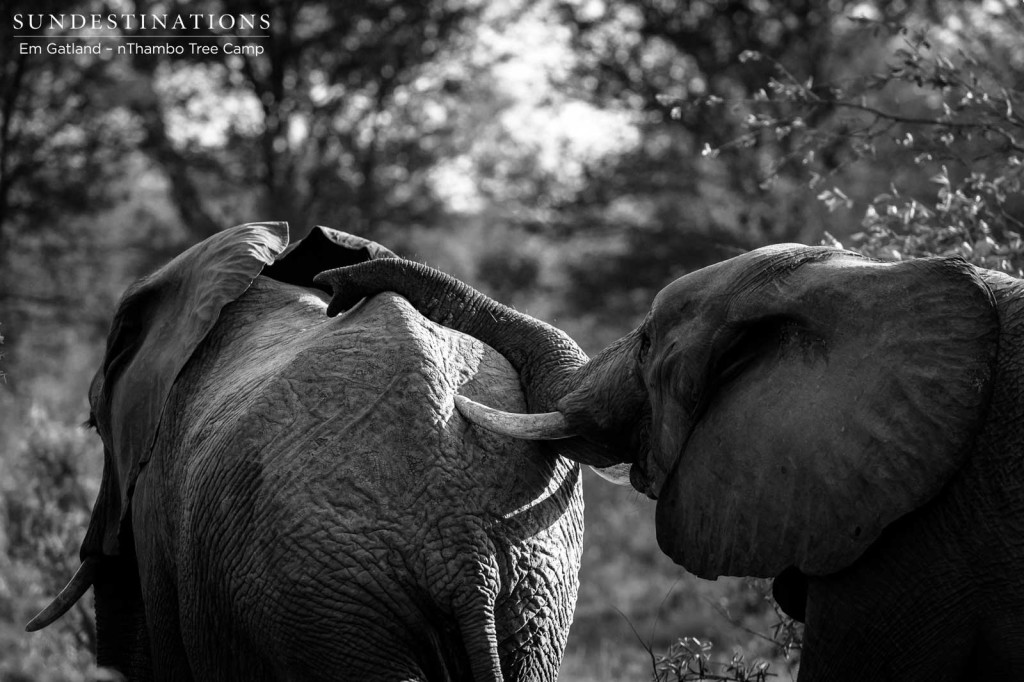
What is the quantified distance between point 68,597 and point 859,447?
10.2ft

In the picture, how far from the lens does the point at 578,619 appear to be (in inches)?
509

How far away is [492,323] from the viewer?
4.23 m

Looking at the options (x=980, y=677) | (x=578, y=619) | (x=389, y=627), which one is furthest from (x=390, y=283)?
(x=578, y=619)

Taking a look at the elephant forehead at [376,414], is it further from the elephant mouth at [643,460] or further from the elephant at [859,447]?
the elephant at [859,447]

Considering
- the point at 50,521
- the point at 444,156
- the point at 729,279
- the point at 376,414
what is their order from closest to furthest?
the point at 729,279
the point at 376,414
the point at 50,521
the point at 444,156

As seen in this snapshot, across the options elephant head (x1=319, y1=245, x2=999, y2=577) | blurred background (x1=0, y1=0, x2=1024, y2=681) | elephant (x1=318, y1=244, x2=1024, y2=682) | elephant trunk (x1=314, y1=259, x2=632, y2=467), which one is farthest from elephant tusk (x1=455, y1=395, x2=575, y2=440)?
blurred background (x1=0, y1=0, x2=1024, y2=681)

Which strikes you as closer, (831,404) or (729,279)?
(831,404)

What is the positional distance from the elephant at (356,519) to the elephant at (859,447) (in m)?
0.45

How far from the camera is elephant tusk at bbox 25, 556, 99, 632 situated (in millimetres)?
4867

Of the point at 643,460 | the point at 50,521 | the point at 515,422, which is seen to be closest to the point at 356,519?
the point at 515,422

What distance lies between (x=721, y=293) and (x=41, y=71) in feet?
45.1

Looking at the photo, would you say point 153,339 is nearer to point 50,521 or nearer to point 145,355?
point 145,355

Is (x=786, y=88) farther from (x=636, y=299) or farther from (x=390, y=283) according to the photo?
(x=636, y=299)

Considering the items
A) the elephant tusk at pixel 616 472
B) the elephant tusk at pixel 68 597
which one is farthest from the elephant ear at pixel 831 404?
the elephant tusk at pixel 68 597
